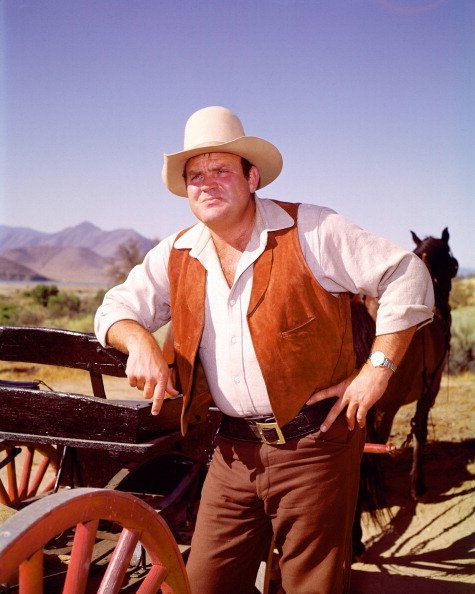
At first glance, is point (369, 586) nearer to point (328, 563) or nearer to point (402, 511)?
point (402, 511)

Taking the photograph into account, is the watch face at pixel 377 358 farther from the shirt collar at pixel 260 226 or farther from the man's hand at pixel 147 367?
the man's hand at pixel 147 367

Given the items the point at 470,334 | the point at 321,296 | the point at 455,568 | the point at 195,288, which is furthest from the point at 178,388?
the point at 470,334

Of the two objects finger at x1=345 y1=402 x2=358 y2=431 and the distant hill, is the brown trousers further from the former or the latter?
the distant hill

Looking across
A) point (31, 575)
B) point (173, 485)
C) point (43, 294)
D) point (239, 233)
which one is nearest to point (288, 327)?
point (239, 233)

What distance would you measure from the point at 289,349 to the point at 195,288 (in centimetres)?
41

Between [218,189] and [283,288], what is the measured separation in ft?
1.48

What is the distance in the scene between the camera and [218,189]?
2164 millimetres

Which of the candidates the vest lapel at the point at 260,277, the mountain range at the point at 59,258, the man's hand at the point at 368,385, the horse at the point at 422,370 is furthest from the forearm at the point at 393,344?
the mountain range at the point at 59,258

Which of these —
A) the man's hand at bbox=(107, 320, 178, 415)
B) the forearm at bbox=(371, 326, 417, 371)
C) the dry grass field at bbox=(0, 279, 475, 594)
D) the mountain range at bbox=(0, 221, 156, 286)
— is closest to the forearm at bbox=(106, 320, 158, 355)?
the man's hand at bbox=(107, 320, 178, 415)

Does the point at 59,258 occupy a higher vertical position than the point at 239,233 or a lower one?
lower

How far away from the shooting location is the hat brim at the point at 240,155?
7.18 ft

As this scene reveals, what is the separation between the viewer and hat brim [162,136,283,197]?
7.18ft

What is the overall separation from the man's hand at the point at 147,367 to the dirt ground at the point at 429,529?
1780 millimetres

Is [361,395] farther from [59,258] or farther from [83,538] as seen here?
[59,258]
